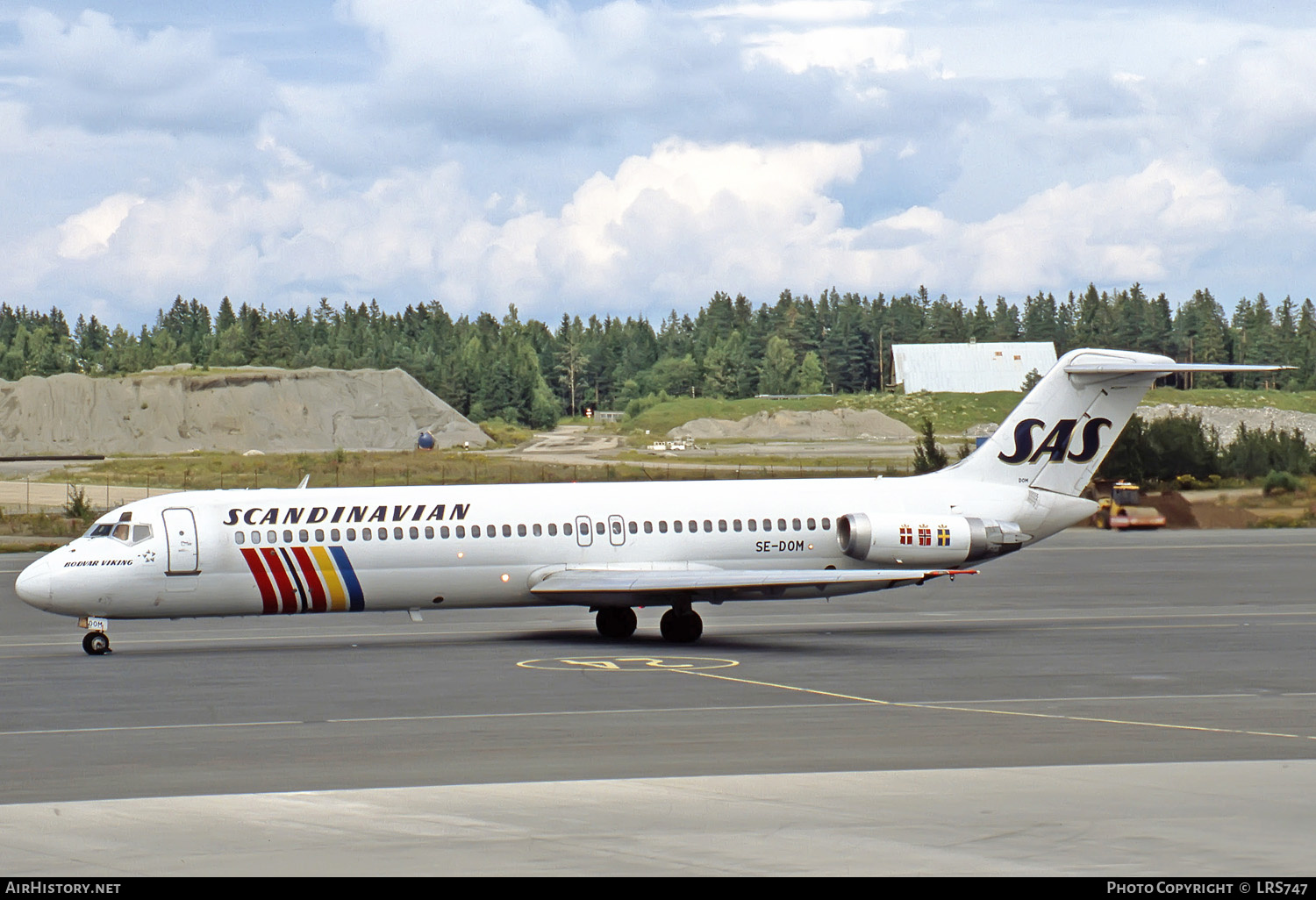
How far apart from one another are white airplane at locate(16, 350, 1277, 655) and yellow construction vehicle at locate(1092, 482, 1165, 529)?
1417 inches

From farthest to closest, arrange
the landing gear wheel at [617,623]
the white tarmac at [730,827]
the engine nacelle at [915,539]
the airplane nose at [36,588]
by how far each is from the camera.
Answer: the engine nacelle at [915,539], the landing gear wheel at [617,623], the airplane nose at [36,588], the white tarmac at [730,827]

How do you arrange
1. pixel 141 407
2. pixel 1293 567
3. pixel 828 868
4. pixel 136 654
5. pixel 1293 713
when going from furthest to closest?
pixel 141 407 → pixel 1293 567 → pixel 136 654 → pixel 1293 713 → pixel 828 868

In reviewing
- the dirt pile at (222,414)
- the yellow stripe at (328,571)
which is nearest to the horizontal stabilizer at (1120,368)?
the yellow stripe at (328,571)

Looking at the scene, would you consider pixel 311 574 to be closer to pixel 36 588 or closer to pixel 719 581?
pixel 36 588

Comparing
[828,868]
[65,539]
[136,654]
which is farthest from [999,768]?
[65,539]

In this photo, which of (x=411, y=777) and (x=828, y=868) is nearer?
(x=828, y=868)

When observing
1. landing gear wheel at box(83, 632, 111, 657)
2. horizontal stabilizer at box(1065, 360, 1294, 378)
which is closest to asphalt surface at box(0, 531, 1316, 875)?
landing gear wheel at box(83, 632, 111, 657)

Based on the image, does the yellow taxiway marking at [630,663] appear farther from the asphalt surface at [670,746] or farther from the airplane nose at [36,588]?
the airplane nose at [36,588]

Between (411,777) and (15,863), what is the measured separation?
5.09m

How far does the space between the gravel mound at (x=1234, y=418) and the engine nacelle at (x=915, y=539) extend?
11461 centimetres

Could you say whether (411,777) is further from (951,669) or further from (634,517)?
(634,517)

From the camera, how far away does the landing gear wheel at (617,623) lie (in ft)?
111

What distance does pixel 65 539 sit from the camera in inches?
2692

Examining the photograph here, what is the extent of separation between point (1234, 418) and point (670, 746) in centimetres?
14654
